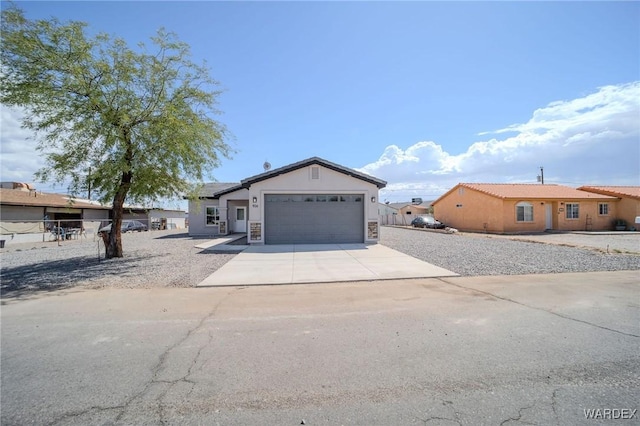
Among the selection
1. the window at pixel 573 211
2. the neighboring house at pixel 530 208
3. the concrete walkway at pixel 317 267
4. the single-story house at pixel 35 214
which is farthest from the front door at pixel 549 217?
the single-story house at pixel 35 214

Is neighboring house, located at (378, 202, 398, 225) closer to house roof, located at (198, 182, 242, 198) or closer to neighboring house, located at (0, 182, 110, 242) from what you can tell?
house roof, located at (198, 182, 242, 198)

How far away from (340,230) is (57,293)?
469 inches

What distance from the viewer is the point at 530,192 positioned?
26.8 m

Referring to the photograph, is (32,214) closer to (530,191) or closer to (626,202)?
(530,191)

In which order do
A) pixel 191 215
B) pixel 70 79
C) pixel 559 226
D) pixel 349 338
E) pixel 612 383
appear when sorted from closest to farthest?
1. pixel 612 383
2. pixel 349 338
3. pixel 70 79
4. pixel 191 215
5. pixel 559 226

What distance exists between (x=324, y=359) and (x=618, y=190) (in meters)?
37.8

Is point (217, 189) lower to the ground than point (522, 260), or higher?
higher

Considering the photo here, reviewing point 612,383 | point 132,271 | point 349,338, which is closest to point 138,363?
point 349,338

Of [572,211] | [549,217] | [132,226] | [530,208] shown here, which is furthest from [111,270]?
[572,211]

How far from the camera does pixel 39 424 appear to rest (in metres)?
2.71

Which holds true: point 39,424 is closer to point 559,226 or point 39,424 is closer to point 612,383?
point 612,383

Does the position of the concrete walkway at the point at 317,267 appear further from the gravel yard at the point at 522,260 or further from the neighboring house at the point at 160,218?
the neighboring house at the point at 160,218

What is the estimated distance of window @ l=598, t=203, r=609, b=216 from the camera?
2750cm

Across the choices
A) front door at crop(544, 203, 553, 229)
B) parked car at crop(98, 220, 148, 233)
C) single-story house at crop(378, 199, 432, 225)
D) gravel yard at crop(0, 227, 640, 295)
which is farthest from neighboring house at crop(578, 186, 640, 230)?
parked car at crop(98, 220, 148, 233)
